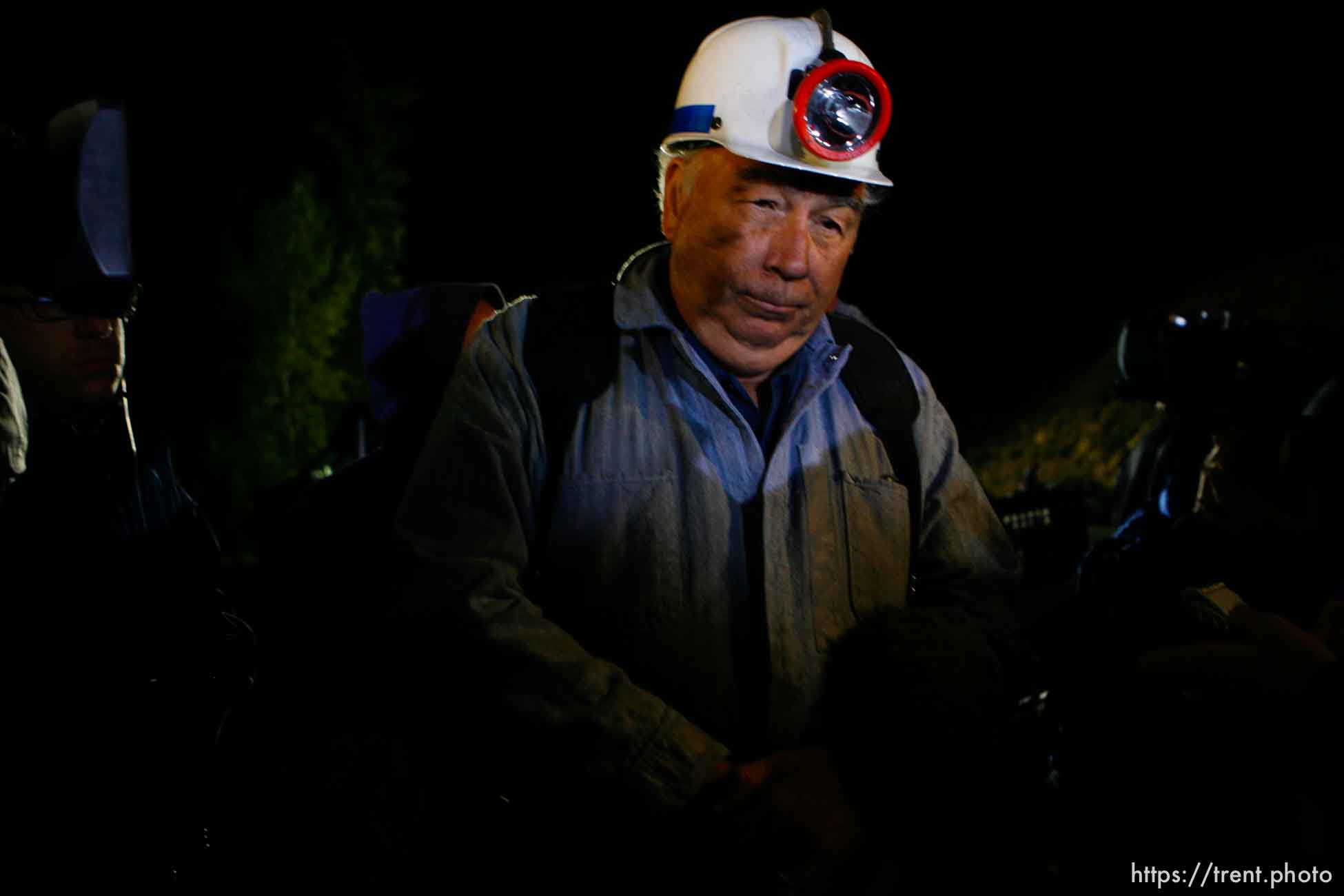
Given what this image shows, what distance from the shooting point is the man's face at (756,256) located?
2.10 metres

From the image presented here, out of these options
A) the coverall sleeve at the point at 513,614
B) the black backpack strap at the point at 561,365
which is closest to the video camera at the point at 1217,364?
the black backpack strap at the point at 561,365

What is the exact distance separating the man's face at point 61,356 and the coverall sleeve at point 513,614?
40.6 inches

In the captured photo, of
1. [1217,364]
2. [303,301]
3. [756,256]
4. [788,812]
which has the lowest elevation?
[303,301]

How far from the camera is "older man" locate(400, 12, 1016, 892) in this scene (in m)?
1.80

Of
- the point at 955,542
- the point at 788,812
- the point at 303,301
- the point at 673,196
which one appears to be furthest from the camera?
the point at 303,301

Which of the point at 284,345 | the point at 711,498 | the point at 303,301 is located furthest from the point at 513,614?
the point at 303,301

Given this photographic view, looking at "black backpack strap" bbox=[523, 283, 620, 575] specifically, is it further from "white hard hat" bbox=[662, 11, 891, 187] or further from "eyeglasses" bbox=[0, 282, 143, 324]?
"eyeglasses" bbox=[0, 282, 143, 324]

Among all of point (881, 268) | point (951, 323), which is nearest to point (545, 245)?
point (881, 268)

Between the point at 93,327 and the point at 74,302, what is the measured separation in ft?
0.55

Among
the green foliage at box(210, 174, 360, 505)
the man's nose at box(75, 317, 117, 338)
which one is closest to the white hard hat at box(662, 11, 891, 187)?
the man's nose at box(75, 317, 117, 338)

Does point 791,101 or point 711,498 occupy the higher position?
point 791,101

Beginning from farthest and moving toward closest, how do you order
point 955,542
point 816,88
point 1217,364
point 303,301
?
point 303,301 < point 1217,364 < point 955,542 < point 816,88

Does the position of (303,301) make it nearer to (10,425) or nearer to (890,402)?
(10,425)

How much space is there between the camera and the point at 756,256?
6.88 ft
